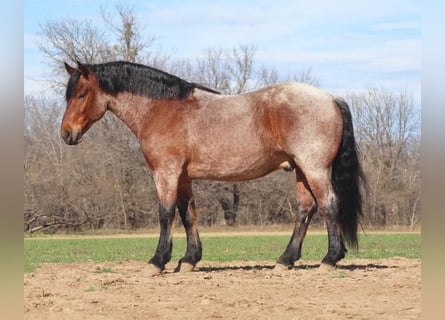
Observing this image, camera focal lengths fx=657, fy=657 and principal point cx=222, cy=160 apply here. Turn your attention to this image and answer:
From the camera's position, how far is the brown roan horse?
10.0m

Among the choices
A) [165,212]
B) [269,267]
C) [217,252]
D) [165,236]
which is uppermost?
[165,212]

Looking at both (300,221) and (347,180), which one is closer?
(347,180)

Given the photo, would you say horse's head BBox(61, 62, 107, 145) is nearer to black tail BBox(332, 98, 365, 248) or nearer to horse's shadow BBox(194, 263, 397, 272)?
horse's shadow BBox(194, 263, 397, 272)

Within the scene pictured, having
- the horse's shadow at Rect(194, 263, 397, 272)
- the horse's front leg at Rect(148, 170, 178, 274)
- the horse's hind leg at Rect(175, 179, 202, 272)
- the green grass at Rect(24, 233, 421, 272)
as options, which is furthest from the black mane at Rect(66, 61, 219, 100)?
the green grass at Rect(24, 233, 421, 272)

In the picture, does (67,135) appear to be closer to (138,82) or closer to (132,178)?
(138,82)

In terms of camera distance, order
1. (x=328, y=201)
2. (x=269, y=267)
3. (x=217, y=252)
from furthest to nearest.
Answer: (x=217, y=252) → (x=269, y=267) → (x=328, y=201)

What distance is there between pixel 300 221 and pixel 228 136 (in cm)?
180

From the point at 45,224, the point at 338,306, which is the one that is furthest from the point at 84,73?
the point at 45,224

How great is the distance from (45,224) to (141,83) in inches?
1049

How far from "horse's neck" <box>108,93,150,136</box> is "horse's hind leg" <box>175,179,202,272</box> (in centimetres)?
123

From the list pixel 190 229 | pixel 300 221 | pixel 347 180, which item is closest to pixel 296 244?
pixel 300 221

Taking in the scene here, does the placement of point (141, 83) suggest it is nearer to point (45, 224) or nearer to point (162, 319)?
point (162, 319)

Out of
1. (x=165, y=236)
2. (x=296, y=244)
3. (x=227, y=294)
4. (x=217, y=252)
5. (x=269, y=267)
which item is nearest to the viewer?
(x=227, y=294)

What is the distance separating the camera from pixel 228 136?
10203mm
